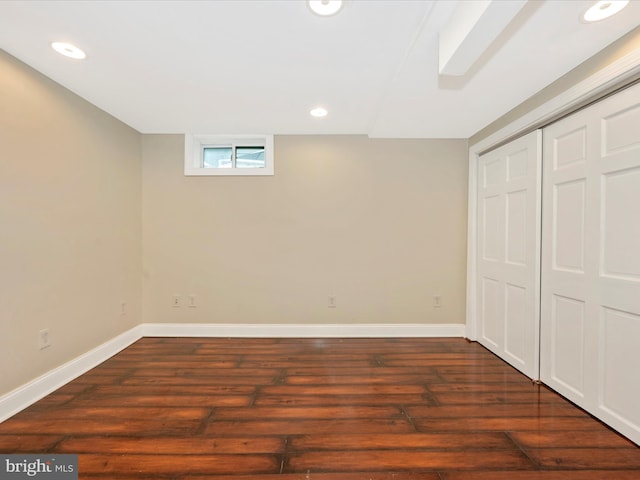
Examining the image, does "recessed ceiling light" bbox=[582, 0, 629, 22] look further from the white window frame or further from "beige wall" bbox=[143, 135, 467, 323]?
the white window frame

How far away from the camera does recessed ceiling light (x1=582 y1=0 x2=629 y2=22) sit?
55.3 inches

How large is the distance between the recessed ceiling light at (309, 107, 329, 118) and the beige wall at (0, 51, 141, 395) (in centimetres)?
199

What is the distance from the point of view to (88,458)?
1.54 m

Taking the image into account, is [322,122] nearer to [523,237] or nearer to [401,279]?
[401,279]

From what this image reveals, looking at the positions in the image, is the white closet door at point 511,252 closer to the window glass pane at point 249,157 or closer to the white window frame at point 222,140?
the white window frame at point 222,140

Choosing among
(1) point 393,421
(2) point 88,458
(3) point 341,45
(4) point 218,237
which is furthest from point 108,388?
(3) point 341,45

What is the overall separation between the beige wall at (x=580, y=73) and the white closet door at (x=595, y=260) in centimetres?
21

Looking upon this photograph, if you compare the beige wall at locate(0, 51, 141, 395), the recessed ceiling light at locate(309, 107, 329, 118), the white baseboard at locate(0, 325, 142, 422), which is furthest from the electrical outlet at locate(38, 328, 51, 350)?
the recessed ceiling light at locate(309, 107, 329, 118)

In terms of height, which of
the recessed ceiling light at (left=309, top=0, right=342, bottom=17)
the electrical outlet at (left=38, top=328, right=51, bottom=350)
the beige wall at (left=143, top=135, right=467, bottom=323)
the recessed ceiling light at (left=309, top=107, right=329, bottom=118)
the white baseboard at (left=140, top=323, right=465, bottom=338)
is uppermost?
the recessed ceiling light at (left=309, top=0, right=342, bottom=17)

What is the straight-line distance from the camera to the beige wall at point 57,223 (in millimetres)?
1937

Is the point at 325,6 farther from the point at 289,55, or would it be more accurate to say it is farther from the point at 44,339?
the point at 44,339

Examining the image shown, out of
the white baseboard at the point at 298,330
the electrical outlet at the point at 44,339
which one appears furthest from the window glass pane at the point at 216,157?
the electrical outlet at the point at 44,339

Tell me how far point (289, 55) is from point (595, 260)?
2390mm

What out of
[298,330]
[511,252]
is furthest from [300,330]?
[511,252]
